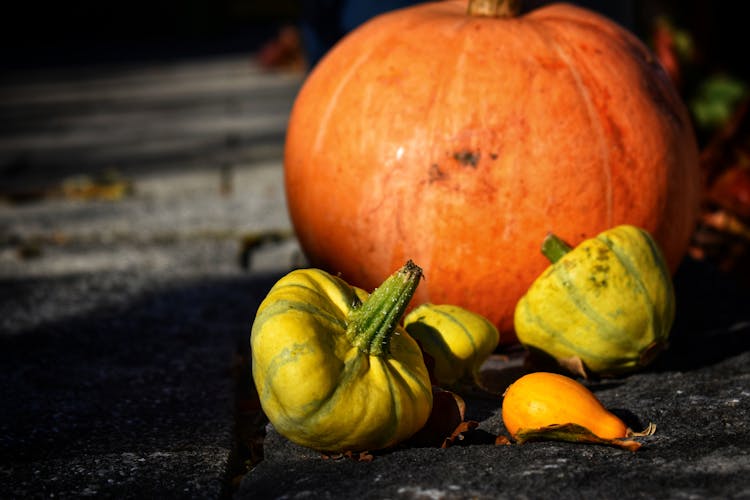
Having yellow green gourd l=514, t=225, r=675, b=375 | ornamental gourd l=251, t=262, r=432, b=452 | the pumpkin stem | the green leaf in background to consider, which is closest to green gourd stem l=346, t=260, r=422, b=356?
ornamental gourd l=251, t=262, r=432, b=452

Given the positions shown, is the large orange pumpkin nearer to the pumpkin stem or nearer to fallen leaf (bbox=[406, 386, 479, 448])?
the pumpkin stem

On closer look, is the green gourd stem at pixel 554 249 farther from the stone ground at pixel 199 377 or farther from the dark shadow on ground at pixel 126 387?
the dark shadow on ground at pixel 126 387

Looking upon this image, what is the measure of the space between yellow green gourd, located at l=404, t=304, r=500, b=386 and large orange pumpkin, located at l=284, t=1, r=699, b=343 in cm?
26

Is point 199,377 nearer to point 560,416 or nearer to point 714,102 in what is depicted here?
point 560,416

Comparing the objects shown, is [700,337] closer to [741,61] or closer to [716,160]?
[716,160]

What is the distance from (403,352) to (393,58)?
0.95 metres

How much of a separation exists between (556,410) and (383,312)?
1.26 feet

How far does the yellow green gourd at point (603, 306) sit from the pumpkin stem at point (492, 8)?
766 mm

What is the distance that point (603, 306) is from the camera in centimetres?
206

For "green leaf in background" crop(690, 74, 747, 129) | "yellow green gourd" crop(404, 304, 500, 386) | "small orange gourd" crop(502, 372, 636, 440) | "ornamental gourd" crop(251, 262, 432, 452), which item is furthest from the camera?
"green leaf in background" crop(690, 74, 747, 129)

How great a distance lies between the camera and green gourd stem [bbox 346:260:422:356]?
1.72 meters

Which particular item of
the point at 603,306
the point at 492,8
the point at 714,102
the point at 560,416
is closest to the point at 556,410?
the point at 560,416

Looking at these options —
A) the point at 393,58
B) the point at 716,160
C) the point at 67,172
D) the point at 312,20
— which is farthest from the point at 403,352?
the point at 67,172

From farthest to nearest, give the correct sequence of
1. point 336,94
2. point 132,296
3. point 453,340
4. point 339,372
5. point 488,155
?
point 132,296, point 336,94, point 488,155, point 453,340, point 339,372
